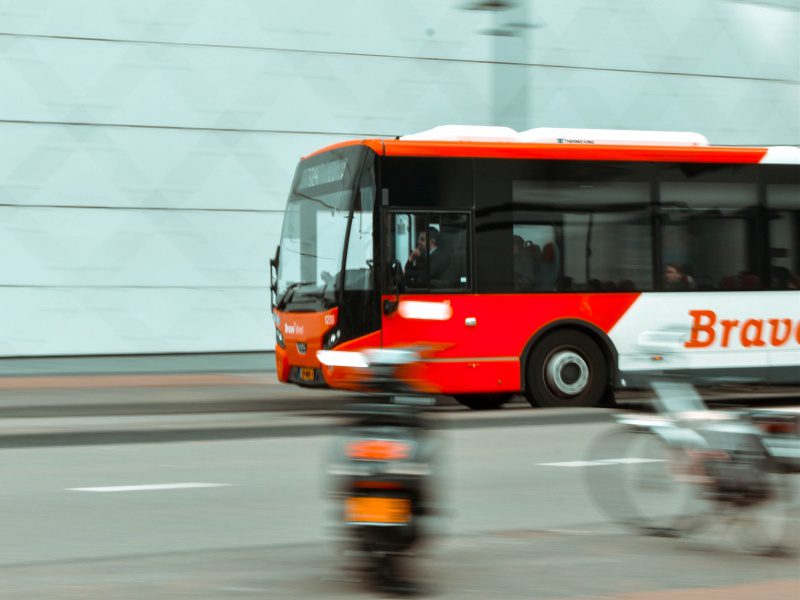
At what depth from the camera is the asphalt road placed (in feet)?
18.2

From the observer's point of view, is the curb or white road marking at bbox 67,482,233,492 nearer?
white road marking at bbox 67,482,233,492

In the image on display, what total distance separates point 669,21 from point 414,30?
200 inches

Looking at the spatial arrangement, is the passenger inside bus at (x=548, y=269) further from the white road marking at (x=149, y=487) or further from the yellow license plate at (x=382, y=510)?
the yellow license plate at (x=382, y=510)

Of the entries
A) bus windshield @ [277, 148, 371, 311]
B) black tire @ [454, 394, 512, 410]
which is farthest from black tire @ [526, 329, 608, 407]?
bus windshield @ [277, 148, 371, 311]

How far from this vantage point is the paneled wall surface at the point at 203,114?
20.7m

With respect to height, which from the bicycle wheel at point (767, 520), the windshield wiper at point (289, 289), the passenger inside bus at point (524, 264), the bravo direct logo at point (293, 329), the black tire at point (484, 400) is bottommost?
the black tire at point (484, 400)

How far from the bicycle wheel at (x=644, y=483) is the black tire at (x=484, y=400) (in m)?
8.77

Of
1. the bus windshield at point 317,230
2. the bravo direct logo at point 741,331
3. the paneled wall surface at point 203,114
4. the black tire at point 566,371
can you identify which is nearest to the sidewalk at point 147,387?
the paneled wall surface at point 203,114

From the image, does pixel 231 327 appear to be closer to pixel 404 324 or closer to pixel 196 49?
pixel 196 49

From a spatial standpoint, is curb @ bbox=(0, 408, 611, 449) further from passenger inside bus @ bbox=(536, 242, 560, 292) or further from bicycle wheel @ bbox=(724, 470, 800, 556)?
bicycle wheel @ bbox=(724, 470, 800, 556)

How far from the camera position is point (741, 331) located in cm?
1512

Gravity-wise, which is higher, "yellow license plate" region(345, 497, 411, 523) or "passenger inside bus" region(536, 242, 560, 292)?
"passenger inside bus" region(536, 242, 560, 292)

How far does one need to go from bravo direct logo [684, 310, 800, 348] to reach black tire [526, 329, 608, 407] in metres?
1.04

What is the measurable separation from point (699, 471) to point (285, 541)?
2012 mm
